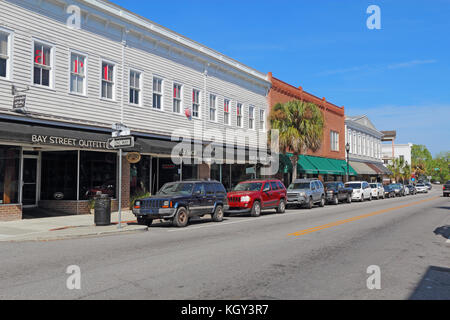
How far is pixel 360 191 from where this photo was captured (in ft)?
113

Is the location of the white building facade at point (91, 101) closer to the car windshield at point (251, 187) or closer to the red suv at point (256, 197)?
the car windshield at point (251, 187)

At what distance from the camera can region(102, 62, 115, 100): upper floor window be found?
63.2ft

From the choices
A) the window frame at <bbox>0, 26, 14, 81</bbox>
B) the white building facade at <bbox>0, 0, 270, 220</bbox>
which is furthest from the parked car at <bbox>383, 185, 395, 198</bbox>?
the window frame at <bbox>0, 26, 14, 81</bbox>

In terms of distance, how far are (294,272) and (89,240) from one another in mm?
6610

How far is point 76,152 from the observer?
18.0 metres

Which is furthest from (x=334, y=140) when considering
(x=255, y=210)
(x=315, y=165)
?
(x=255, y=210)

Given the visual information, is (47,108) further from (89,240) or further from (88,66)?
(89,240)

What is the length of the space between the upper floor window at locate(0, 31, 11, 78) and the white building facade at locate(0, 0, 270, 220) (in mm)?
37

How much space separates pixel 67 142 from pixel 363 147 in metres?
46.2

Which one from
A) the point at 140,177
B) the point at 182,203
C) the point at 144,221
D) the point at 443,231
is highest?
the point at 140,177

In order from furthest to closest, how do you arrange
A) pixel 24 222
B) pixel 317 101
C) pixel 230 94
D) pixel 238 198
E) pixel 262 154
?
pixel 317 101 → pixel 262 154 → pixel 230 94 → pixel 238 198 → pixel 24 222

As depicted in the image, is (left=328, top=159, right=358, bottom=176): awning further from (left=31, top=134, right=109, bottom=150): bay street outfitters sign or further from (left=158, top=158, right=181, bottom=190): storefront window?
(left=31, top=134, right=109, bottom=150): bay street outfitters sign

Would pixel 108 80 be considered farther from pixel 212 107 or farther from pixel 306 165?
pixel 306 165
